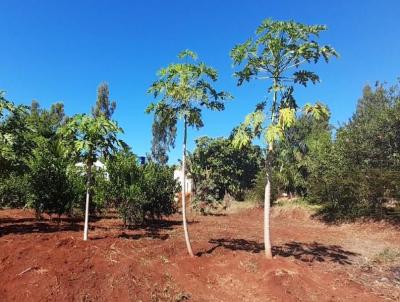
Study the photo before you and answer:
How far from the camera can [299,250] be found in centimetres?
1266

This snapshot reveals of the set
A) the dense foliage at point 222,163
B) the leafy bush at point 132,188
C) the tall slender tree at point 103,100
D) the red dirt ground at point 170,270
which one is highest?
the tall slender tree at point 103,100

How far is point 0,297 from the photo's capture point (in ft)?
21.6

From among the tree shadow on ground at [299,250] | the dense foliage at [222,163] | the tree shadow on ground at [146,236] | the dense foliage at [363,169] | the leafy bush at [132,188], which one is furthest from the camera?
the dense foliage at [222,163]

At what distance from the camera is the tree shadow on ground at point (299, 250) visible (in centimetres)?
1158

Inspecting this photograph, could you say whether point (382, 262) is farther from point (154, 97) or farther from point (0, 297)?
point (0, 297)

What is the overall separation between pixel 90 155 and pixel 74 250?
2.80 meters

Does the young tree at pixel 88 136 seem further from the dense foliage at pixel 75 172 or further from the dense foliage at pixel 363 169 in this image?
the dense foliage at pixel 363 169

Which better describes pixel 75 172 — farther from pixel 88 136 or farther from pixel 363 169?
pixel 363 169

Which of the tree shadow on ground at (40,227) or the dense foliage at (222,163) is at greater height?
the dense foliage at (222,163)

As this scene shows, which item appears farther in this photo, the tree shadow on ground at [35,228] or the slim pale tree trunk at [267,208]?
the tree shadow on ground at [35,228]

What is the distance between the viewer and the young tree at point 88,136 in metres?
→ 10.4

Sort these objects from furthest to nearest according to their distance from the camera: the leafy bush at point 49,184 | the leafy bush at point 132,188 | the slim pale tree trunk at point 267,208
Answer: the leafy bush at point 132,188
the leafy bush at point 49,184
the slim pale tree trunk at point 267,208

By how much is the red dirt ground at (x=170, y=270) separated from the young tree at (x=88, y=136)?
191 cm

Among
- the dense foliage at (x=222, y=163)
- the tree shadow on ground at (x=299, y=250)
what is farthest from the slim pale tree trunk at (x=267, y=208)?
the dense foliage at (x=222, y=163)
